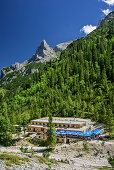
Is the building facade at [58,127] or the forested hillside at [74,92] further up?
the forested hillside at [74,92]

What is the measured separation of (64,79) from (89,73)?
21633 millimetres

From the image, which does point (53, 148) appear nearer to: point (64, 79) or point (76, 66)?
point (64, 79)

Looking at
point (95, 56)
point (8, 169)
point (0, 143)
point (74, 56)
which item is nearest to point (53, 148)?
point (0, 143)

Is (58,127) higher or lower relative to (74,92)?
lower

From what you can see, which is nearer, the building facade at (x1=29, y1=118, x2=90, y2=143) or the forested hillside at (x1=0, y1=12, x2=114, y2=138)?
the building facade at (x1=29, y1=118, x2=90, y2=143)

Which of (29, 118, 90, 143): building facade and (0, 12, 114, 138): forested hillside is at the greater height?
(0, 12, 114, 138): forested hillside

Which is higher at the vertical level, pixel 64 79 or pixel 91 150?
pixel 64 79

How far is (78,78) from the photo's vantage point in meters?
131

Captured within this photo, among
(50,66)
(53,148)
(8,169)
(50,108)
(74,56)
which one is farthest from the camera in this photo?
(50,66)

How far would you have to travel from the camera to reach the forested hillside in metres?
87.5

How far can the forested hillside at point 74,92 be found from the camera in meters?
87.5

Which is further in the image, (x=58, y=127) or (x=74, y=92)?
(x=74, y=92)

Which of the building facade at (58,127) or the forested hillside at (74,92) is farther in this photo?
the forested hillside at (74,92)

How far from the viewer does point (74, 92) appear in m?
117
